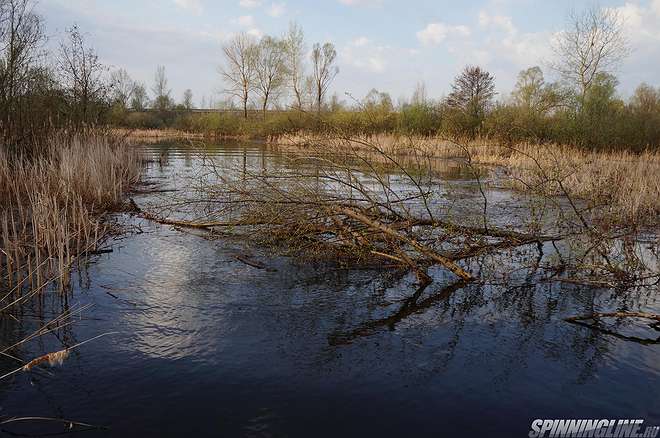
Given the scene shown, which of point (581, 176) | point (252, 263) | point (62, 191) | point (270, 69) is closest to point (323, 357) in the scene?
point (252, 263)

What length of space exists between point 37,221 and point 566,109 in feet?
72.0

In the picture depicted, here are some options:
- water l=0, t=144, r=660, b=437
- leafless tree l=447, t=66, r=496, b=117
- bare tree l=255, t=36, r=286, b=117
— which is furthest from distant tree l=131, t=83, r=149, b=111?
water l=0, t=144, r=660, b=437

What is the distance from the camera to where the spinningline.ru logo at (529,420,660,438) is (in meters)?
2.92

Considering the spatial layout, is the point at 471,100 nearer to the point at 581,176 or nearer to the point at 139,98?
the point at 581,176

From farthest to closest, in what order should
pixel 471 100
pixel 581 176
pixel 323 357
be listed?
1. pixel 471 100
2. pixel 581 176
3. pixel 323 357

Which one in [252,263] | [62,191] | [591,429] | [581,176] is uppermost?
[581,176]

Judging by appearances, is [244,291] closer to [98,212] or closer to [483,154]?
[98,212]

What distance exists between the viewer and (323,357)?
147 inches

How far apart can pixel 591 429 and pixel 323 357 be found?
1.91 m

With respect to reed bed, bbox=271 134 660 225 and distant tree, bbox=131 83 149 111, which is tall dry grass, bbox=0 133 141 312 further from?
distant tree, bbox=131 83 149 111

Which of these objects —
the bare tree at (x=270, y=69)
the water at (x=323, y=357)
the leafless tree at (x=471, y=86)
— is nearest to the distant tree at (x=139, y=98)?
the bare tree at (x=270, y=69)

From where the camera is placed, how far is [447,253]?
6125 millimetres

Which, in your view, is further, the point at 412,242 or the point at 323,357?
the point at 412,242

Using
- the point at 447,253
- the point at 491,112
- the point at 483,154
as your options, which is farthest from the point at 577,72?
the point at 447,253
